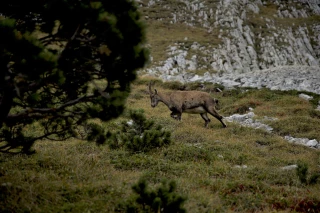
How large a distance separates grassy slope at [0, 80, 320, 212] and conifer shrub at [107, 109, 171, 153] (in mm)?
319

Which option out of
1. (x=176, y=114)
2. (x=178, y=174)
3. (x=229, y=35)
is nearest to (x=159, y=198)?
(x=178, y=174)

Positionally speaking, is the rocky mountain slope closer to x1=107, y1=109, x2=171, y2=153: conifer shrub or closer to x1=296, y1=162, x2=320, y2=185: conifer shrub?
x1=107, y1=109, x2=171, y2=153: conifer shrub

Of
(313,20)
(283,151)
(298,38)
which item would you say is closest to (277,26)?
(298,38)

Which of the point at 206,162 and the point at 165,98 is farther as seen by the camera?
the point at 165,98

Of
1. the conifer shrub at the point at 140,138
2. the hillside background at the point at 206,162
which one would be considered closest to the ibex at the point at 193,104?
the hillside background at the point at 206,162

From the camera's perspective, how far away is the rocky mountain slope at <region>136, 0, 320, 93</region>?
48.5 metres

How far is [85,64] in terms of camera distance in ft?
21.0

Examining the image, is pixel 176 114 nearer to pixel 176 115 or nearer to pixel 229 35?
pixel 176 115

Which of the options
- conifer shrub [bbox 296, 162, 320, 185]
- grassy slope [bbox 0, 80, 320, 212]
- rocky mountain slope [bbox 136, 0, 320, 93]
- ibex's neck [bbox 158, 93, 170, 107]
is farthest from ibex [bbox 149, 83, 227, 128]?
rocky mountain slope [bbox 136, 0, 320, 93]

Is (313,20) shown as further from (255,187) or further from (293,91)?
(255,187)

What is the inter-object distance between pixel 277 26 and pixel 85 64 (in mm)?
68645

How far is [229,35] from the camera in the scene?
59531 millimetres

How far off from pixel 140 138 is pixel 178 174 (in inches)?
84.3

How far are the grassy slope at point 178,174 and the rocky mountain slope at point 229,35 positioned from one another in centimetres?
2325
